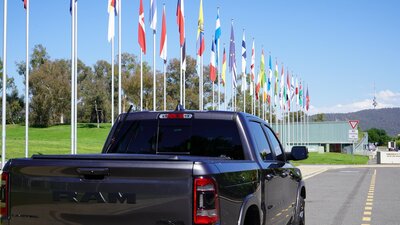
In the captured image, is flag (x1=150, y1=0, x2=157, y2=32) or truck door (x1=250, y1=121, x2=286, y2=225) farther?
flag (x1=150, y1=0, x2=157, y2=32)

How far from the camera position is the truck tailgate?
4.23 metres

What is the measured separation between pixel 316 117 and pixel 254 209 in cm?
17048

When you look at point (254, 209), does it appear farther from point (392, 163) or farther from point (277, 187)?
point (392, 163)

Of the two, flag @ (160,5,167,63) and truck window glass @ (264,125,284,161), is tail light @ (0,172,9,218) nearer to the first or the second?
Result: truck window glass @ (264,125,284,161)

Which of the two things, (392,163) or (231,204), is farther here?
(392,163)

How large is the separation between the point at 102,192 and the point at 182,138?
2200mm

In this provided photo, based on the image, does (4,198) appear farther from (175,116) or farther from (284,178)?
(284,178)

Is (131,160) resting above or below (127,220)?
above

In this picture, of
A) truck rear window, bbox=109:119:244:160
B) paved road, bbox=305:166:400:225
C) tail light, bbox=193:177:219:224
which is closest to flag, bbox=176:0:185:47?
paved road, bbox=305:166:400:225

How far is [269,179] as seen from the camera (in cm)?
616

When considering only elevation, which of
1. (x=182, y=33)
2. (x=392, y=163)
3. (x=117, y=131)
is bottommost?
(x=392, y=163)

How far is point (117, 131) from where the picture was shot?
6.73 m

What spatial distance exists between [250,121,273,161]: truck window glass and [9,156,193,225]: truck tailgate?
220 centimetres

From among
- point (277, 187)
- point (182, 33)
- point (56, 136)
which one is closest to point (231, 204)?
point (277, 187)
